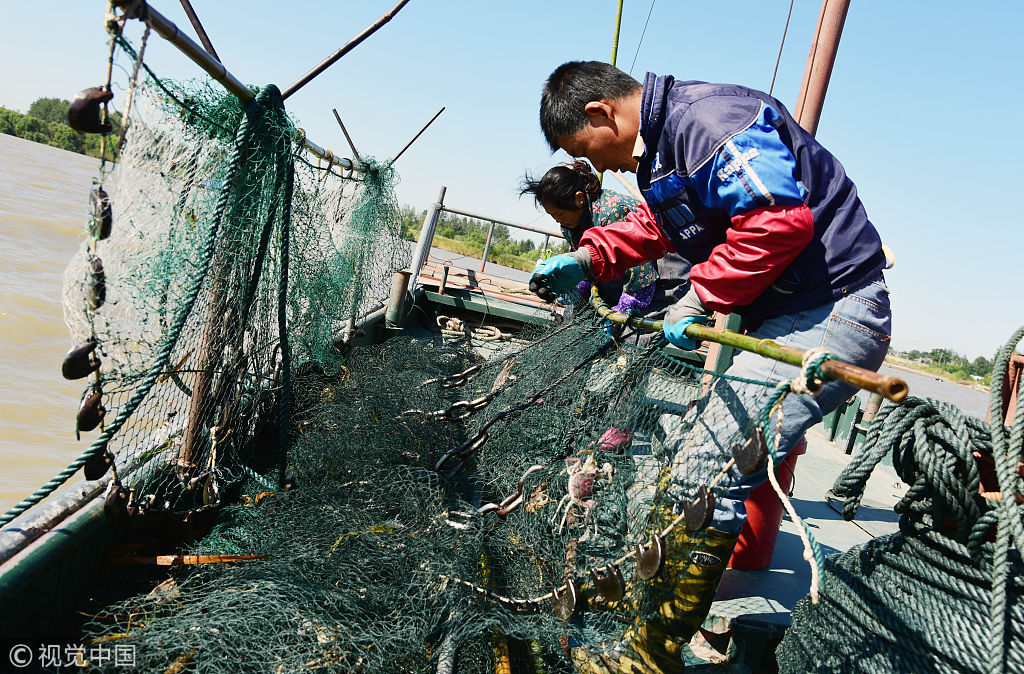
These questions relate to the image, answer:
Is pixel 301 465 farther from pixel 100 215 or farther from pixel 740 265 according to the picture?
pixel 740 265

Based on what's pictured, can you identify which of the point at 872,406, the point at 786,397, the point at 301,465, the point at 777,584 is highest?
the point at 786,397

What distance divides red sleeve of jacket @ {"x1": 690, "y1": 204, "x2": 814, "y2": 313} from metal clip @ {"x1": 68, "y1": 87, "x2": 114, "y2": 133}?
1.67m

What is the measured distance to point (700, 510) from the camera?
166cm

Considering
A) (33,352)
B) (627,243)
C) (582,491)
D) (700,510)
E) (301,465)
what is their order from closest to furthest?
1. (700,510)
2. (582,491)
3. (301,465)
4. (627,243)
5. (33,352)

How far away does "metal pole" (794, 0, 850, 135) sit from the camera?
3.32 m

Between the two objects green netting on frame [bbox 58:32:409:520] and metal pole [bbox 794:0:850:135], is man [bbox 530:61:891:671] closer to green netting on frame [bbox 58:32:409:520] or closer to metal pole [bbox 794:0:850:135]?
green netting on frame [bbox 58:32:409:520]

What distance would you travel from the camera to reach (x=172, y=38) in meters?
1.71

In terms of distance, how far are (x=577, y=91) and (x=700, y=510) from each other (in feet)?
4.62

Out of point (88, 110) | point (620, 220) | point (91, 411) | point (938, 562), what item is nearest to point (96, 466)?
point (91, 411)

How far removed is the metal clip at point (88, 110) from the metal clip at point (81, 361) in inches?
23.5

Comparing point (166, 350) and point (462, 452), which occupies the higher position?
point (166, 350)

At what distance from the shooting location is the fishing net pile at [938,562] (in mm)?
1207

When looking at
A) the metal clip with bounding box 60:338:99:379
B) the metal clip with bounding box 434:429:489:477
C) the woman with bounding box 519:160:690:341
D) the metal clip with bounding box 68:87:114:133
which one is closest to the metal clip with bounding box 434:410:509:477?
the metal clip with bounding box 434:429:489:477

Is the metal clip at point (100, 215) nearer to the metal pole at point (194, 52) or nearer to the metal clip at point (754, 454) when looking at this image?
the metal pole at point (194, 52)
